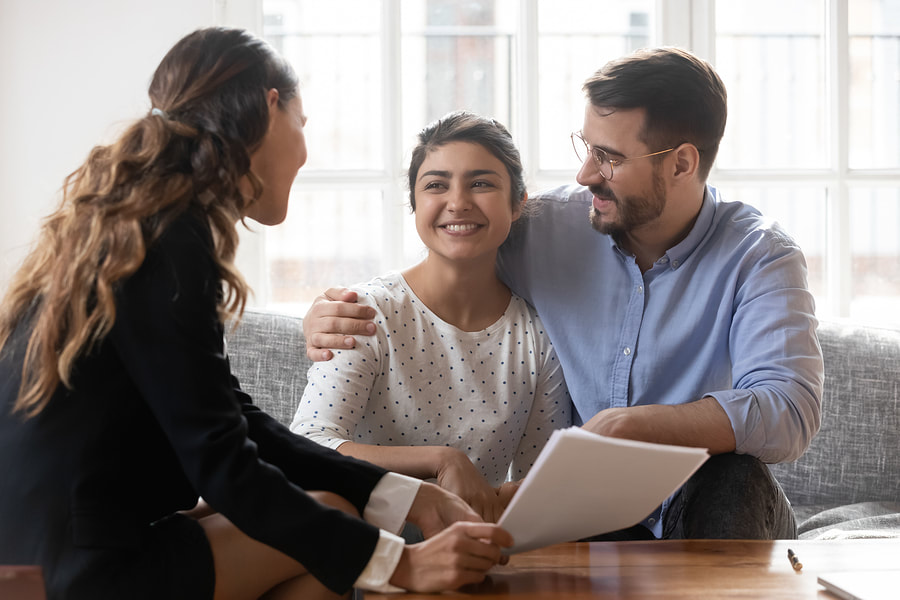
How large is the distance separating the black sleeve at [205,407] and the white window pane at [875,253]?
2371 mm

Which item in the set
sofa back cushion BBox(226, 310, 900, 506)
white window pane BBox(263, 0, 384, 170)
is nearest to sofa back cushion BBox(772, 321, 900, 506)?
sofa back cushion BBox(226, 310, 900, 506)

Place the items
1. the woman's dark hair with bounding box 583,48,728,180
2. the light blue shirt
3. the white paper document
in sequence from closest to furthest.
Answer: the white paper document
the light blue shirt
the woman's dark hair with bounding box 583,48,728,180

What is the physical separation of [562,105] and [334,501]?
6.22 ft

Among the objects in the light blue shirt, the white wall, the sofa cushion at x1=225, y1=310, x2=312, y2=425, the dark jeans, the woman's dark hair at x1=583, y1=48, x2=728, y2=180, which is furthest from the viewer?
the white wall

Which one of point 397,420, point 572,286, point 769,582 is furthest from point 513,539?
point 572,286

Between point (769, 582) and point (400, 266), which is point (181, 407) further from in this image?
point (400, 266)

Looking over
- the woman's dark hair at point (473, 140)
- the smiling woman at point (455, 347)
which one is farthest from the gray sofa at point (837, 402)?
the woman's dark hair at point (473, 140)

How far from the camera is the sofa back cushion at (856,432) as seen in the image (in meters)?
2.13

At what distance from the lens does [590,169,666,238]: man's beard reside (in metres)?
1.75

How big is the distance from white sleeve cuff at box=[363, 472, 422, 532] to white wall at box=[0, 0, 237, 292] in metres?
1.78

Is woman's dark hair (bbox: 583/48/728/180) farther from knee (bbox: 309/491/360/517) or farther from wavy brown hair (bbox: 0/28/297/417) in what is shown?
knee (bbox: 309/491/360/517)

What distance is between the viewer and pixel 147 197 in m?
1.02

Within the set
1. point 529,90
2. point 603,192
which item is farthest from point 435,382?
point 529,90

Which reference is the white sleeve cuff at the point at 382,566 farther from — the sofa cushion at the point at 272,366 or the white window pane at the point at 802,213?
the white window pane at the point at 802,213
